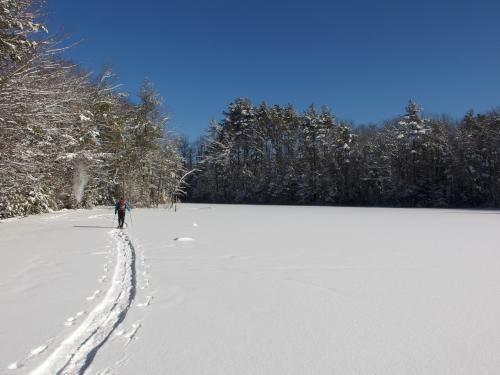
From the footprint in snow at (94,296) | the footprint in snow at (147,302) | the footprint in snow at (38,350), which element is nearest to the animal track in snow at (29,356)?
the footprint in snow at (38,350)

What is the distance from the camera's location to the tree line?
1207 centimetres

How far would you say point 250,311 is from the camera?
5434 millimetres

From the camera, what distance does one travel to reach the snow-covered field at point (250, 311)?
381cm

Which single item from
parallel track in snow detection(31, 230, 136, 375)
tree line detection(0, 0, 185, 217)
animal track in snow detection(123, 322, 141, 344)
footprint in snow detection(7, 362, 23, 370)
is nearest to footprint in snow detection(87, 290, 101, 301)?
parallel track in snow detection(31, 230, 136, 375)

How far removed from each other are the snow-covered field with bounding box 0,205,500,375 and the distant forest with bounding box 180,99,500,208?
1378 inches

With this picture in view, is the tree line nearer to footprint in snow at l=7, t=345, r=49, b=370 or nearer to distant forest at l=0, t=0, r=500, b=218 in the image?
distant forest at l=0, t=0, r=500, b=218

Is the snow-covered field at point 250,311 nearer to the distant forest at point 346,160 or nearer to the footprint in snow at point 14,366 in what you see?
the footprint in snow at point 14,366

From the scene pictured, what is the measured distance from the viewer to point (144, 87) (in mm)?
34656

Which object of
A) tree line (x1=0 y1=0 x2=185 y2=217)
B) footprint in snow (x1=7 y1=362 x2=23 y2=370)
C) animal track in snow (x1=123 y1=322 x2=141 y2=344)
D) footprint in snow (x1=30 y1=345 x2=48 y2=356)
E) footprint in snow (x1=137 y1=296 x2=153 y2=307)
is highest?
tree line (x1=0 y1=0 x2=185 y2=217)

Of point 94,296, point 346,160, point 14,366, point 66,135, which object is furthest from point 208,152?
point 14,366

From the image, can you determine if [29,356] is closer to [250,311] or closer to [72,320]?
[72,320]

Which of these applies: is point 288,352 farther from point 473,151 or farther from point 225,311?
point 473,151

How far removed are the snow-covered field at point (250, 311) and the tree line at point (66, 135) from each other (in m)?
4.88

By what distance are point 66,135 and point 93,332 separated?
17914 millimetres
